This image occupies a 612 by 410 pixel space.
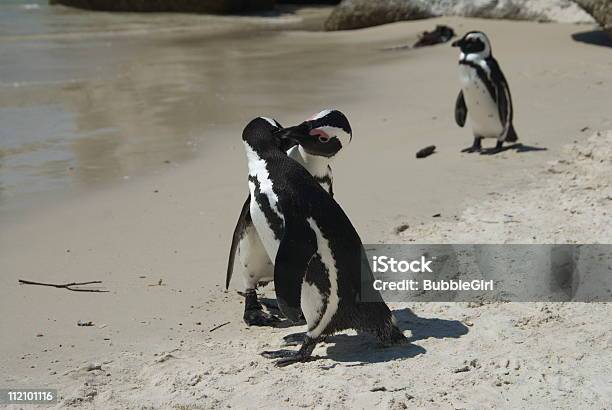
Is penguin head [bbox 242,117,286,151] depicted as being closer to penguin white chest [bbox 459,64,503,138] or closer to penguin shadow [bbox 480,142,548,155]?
penguin shadow [bbox 480,142,548,155]

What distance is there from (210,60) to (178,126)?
5254 millimetres

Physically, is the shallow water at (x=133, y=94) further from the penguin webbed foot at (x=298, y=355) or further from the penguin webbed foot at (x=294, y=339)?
the penguin webbed foot at (x=298, y=355)

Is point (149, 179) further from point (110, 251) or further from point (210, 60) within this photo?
point (210, 60)

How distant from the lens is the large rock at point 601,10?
1195cm

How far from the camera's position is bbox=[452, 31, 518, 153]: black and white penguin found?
756 cm

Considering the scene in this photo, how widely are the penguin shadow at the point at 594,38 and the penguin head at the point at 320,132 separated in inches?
341

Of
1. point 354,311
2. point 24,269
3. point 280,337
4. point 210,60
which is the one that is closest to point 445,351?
point 354,311

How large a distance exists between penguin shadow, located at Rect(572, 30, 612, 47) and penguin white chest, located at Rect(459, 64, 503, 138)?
4.97 metres

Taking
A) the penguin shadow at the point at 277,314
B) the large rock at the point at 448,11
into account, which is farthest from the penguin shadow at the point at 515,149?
the large rock at the point at 448,11

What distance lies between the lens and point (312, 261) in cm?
387

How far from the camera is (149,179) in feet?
23.8

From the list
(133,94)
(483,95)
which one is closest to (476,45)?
(483,95)

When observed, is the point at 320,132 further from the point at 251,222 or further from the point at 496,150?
the point at 496,150

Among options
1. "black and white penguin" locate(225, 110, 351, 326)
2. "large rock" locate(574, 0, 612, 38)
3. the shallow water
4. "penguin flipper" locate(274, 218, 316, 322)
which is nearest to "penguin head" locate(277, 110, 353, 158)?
"black and white penguin" locate(225, 110, 351, 326)
